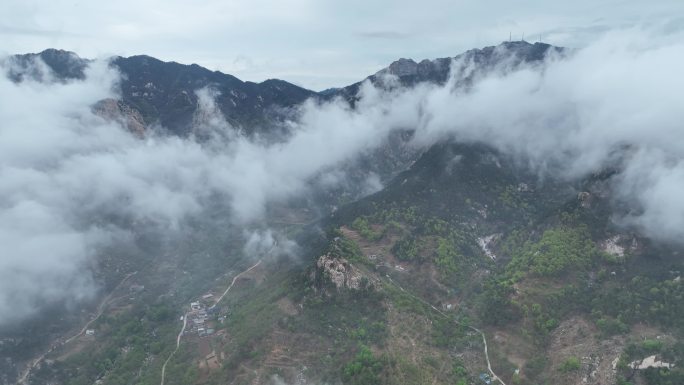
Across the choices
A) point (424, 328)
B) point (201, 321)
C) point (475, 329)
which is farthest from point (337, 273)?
point (201, 321)

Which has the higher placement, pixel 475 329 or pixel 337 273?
pixel 337 273

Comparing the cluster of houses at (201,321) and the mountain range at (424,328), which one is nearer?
the mountain range at (424,328)

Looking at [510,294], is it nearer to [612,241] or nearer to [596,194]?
[612,241]

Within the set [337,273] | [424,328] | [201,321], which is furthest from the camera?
[201,321]

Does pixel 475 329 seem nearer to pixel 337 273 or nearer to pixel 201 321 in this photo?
pixel 337 273

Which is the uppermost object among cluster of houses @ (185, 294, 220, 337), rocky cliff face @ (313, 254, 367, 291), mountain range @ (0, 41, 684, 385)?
rocky cliff face @ (313, 254, 367, 291)

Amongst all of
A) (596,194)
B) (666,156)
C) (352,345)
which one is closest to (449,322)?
(352,345)

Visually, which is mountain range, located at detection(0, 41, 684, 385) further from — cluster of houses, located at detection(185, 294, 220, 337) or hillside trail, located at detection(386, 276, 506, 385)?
cluster of houses, located at detection(185, 294, 220, 337)

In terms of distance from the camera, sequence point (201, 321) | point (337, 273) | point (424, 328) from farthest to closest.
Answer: point (201, 321), point (337, 273), point (424, 328)

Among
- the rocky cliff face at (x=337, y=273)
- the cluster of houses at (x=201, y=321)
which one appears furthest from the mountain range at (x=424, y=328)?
the cluster of houses at (x=201, y=321)

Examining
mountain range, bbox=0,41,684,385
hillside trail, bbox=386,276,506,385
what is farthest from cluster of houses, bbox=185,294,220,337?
hillside trail, bbox=386,276,506,385

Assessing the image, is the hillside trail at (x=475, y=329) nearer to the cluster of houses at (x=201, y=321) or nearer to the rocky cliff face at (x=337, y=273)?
the rocky cliff face at (x=337, y=273)
